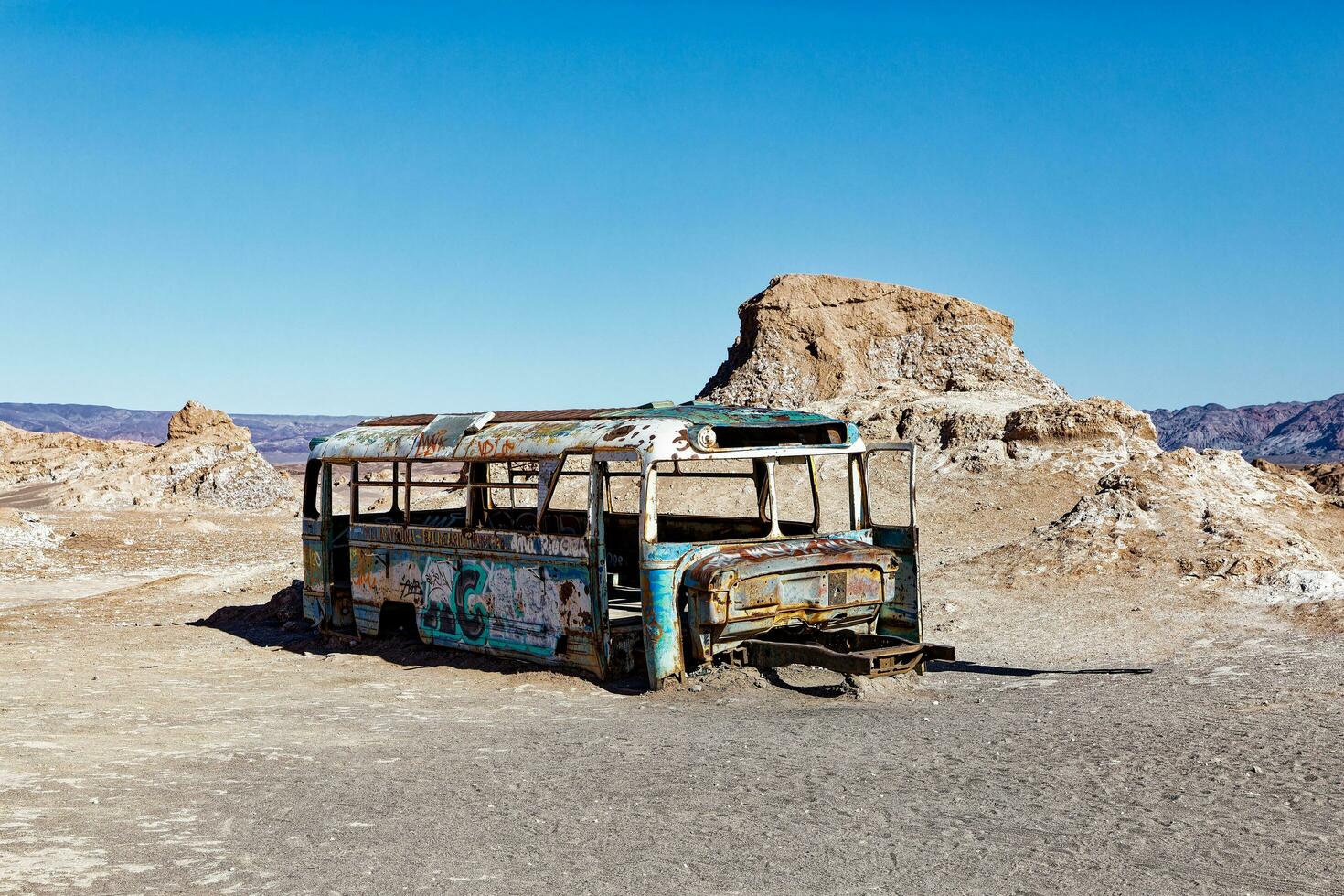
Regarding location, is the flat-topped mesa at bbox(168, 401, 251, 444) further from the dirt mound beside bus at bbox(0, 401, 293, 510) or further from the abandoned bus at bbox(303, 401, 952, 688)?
the abandoned bus at bbox(303, 401, 952, 688)

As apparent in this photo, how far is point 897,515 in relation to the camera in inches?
1117

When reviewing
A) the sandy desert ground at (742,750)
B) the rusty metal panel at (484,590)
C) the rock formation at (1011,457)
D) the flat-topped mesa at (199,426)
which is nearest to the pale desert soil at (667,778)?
the sandy desert ground at (742,750)

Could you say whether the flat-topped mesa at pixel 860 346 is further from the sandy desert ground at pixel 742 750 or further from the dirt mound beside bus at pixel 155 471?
the sandy desert ground at pixel 742 750

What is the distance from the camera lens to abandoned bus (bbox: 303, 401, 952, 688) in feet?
30.2

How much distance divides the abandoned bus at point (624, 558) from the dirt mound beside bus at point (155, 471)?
3457 cm

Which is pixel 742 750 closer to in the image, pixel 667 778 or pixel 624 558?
pixel 667 778

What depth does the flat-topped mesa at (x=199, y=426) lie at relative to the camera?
4966 centimetres

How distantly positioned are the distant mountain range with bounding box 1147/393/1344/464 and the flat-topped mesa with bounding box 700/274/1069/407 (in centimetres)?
10468

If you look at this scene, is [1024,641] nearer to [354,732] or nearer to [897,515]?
[354,732]

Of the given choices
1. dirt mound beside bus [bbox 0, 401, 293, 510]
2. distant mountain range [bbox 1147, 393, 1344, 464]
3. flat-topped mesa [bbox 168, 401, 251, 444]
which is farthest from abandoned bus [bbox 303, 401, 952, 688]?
distant mountain range [bbox 1147, 393, 1344, 464]

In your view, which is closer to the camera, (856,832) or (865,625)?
(856,832)

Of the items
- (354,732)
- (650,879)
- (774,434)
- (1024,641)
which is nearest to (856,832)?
(650,879)

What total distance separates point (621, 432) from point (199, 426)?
4503 cm

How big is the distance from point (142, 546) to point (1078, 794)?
1052 inches
